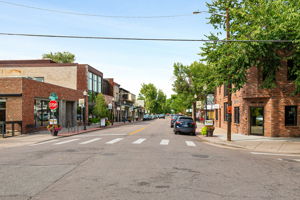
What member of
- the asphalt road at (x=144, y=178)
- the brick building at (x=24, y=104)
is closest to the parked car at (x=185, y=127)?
the brick building at (x=24, y=104)

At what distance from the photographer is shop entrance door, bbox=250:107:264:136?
70.5ft

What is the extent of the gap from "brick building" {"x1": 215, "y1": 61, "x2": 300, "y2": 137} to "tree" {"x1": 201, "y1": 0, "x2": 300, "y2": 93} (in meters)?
3.03

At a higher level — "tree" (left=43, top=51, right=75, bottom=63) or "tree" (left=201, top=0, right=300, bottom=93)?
"tree" (left=43, top=51, right=75, bottom=63)

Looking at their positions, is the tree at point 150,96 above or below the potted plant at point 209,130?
above

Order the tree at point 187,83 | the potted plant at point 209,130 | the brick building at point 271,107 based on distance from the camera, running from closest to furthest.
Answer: the brick building at point 271,107 < the potted plant at point 209,130 < the tree at point 187,83

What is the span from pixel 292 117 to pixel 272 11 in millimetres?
9443

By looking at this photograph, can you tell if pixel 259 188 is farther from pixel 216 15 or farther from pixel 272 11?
pixel 216 15

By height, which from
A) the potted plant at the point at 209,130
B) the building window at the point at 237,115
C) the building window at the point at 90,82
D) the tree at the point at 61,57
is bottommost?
the potted plant at the point at 209,130

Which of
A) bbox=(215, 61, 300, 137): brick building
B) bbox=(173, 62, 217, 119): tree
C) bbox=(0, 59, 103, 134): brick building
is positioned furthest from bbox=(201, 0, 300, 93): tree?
bbox=(173, 62, 217, 119): tree

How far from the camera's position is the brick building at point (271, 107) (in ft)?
66.6

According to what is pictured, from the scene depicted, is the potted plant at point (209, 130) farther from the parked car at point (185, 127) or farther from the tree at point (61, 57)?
the tree at point (61, 57)

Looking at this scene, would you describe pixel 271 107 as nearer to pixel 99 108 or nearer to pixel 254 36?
pixel 254 36

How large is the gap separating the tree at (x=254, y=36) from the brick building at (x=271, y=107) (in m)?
3.03

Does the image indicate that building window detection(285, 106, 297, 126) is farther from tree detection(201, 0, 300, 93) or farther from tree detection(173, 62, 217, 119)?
tree detection(173, 62, 217, 119)
